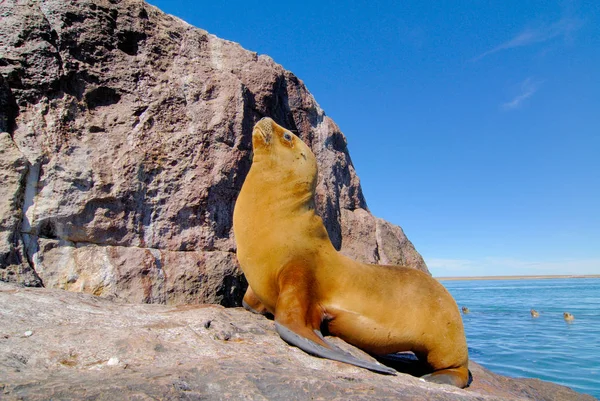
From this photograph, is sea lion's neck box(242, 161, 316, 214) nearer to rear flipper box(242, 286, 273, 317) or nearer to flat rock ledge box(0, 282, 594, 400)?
rear flipper box(242, 286, 273, 317)

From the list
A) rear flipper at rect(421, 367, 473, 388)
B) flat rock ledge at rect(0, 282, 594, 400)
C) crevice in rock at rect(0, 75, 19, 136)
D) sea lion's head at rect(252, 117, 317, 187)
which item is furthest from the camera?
crevice in rock at rect(0, 75, 19, 136)

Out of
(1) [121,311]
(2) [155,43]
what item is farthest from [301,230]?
(2) [155,43]

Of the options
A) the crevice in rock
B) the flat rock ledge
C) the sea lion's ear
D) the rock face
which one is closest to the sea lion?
the sea lion's ear

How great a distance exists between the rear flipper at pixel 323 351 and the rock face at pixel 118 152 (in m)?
1.98

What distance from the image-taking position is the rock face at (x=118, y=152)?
4129 millimetres

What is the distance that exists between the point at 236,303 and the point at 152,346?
8.66ft

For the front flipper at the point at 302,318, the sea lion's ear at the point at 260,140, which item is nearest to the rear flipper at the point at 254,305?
the front flipper at the point at 302,318

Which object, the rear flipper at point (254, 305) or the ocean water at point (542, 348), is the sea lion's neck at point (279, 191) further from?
the ocean water at point (542, 348)

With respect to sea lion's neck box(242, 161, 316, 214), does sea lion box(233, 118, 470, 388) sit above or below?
below

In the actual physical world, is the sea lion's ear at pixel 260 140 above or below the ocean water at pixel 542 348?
above

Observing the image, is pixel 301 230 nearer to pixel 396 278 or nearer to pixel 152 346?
pixel 396 278

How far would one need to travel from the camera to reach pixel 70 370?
1.86 meters

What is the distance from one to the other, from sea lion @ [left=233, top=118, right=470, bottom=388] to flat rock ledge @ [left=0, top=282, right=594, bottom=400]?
21.0 inches

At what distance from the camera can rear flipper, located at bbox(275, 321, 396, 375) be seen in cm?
252
